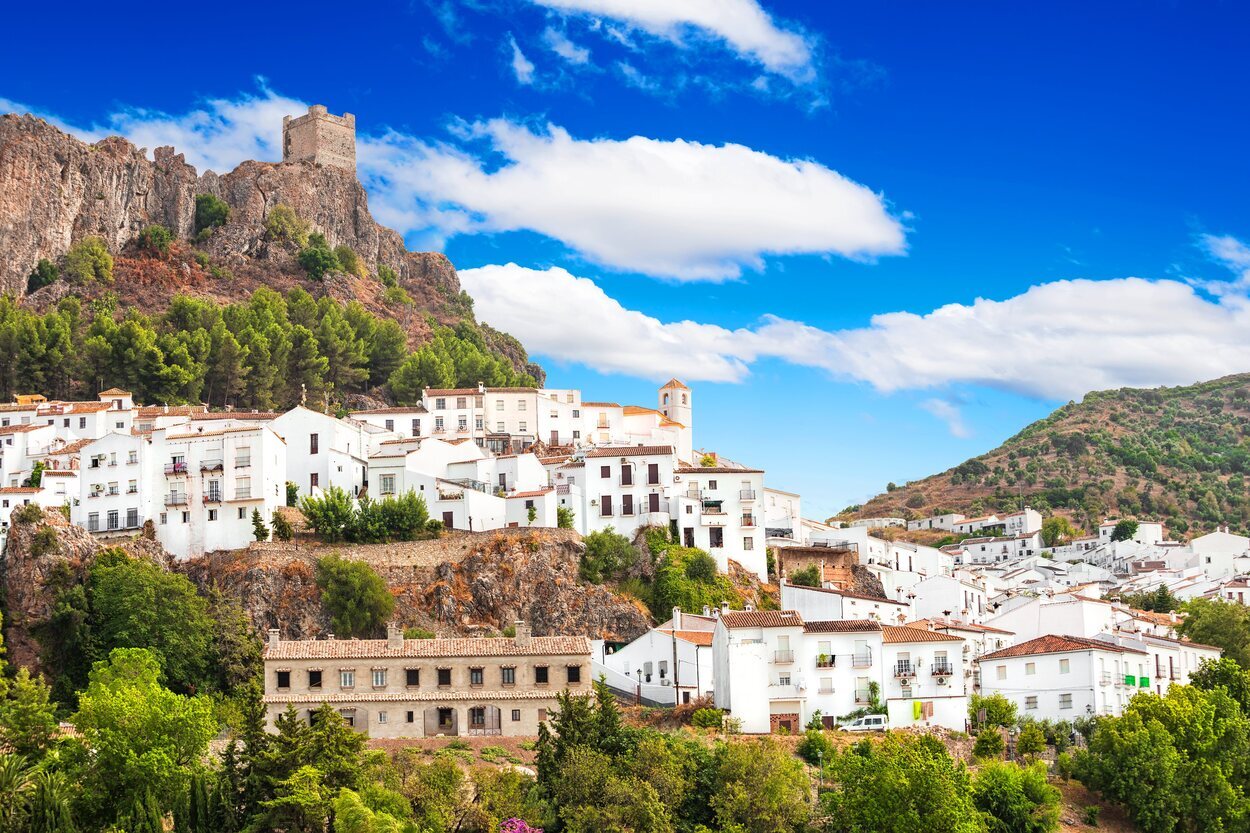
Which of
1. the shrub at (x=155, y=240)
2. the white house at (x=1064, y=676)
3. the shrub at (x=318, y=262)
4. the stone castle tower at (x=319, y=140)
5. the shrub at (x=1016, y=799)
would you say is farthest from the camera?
the stone castle tower at (x=319, y=140)

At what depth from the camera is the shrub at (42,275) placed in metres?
115

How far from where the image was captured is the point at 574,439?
96.9 m

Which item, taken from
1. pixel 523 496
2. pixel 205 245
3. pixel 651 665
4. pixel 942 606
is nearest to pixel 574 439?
pixel 523 496

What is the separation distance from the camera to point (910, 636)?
64.8m

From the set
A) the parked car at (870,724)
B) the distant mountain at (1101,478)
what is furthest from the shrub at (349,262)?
the parked car at (870,724)

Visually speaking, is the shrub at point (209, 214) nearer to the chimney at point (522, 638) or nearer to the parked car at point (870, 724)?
the chimney at point (522, 638)

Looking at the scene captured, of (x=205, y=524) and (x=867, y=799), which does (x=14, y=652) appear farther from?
(x=867, y=799)

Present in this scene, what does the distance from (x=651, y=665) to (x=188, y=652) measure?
61.9ft

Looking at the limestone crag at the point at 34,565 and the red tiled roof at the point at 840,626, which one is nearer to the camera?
the red tiled roof at the point at 840,626

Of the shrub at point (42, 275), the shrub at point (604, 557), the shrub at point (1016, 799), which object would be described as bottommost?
the shrub at point (1016, 799)

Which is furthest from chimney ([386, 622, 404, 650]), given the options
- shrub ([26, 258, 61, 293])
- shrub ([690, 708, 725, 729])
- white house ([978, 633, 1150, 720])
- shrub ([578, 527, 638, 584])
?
shrub ([26, 258, 61, 293])

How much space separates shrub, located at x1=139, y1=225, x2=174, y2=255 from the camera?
12450 cm

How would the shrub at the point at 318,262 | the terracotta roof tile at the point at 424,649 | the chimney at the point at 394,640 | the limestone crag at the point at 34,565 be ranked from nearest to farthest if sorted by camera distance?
the terracotta roof tile at the point at 424,649 → the chimney at the point at 394,640 → the limestone crag at the point at 34,565 → the shrub at the point at 318,262

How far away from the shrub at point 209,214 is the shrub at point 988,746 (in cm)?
9079
